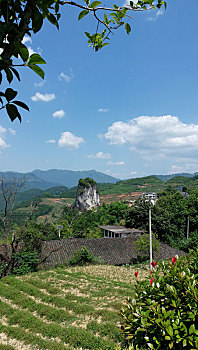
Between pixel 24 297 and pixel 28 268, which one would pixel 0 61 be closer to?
pixel 24 297

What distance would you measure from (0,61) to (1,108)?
0.54 feet

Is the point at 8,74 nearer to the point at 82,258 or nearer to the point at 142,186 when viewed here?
the point at 82,258

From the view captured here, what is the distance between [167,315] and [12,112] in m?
2.38

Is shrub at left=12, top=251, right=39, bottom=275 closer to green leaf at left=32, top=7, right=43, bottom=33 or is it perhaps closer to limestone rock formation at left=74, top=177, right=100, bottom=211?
green leaf at left=32, top=7, right=43, bottom=33

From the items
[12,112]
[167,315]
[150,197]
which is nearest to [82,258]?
[167,315]

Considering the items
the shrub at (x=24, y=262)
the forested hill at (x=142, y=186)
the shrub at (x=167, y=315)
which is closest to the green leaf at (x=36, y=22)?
the shrub at (x=167, y=315)

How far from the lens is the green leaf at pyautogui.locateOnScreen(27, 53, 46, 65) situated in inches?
28.9

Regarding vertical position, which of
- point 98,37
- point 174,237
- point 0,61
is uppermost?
point 98,37

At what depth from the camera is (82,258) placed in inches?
614

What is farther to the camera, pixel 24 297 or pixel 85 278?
pixel 85 278

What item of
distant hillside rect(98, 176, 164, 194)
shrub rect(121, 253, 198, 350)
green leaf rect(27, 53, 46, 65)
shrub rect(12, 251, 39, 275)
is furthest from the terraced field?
distant hillside rect(98, 176, 164, 194)

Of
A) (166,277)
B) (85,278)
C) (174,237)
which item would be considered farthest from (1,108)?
(174,237)

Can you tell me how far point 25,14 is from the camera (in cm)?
84

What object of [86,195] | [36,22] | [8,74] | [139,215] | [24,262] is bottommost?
[24,262]
